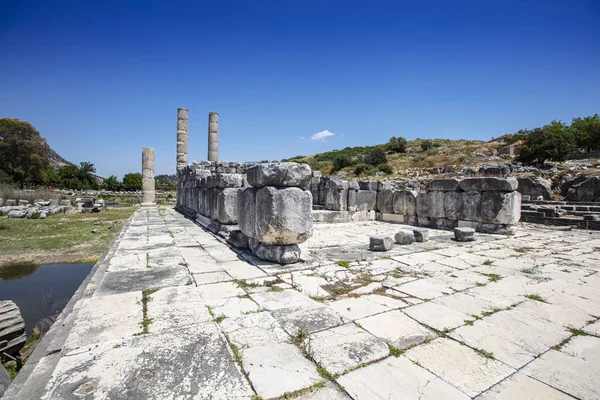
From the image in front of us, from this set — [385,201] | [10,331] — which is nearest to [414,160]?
[385,201]

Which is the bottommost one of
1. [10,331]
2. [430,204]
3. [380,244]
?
[10,331]

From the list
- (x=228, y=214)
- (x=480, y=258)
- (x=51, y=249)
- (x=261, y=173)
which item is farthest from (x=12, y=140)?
(x=480, y=258)

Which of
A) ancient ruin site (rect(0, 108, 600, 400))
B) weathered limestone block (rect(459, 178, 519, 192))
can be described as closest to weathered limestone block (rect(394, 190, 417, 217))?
weathered limestone block (rect(459, 178, 519, 192))

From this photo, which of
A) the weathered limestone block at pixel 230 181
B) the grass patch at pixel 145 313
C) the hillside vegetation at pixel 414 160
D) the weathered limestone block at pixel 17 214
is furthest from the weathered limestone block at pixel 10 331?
the hillside vegetation at pixel 414 160

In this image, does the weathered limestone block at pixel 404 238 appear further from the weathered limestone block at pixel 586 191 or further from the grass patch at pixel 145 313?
the weathered limestone block at pixel 586 191

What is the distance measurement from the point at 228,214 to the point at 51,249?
17.0 ft

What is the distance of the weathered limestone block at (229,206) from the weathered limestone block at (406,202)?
6137mm

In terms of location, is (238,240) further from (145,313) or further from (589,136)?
(589,136)

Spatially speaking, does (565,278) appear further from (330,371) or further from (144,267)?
(144,267)

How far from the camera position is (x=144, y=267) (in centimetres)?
456

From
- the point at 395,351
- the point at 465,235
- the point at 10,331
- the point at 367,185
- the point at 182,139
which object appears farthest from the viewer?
the point at 182,139

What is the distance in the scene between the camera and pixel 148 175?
17.9 m

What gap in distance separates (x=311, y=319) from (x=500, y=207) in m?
7.43

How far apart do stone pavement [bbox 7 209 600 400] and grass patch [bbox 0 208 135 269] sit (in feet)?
13.3
